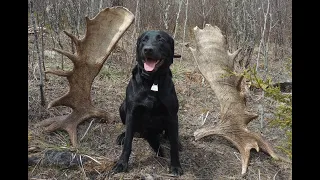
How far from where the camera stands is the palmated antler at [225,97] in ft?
12.5

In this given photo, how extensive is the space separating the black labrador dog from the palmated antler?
59 cm

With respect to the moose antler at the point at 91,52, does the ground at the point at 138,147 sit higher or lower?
lower

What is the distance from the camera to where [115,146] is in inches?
152

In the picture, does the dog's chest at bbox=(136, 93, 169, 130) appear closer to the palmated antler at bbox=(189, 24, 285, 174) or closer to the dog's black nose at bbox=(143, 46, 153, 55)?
the dog's black nose at bbox=(143, 46, 153, 55)

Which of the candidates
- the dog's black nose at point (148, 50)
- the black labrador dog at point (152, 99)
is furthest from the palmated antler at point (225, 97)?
the dog's black nose at point (148, 50)

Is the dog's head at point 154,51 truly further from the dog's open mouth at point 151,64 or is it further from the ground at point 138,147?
the ground at point 138,147

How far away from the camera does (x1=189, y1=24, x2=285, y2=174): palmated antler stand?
3.80 meters

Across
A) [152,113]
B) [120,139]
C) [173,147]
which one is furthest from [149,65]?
[120,139]

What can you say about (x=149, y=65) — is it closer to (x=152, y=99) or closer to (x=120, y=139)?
(x=152, y=99)

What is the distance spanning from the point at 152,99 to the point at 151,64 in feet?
0.99

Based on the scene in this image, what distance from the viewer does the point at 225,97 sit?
3990 mm

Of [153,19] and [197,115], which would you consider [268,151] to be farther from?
[153,19]

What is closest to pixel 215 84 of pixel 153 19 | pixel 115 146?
pixel 115 146
